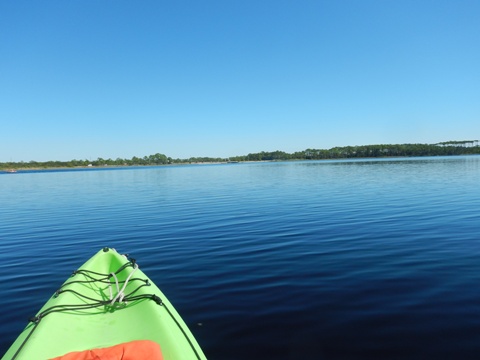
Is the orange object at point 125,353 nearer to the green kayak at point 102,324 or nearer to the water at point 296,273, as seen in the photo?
the green kayak at point 102,324

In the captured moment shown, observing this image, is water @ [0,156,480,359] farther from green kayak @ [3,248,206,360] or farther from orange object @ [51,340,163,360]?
orange object @ [51,340,163,360]

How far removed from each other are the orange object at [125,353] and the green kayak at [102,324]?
9cm

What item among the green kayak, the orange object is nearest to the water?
the green kayak

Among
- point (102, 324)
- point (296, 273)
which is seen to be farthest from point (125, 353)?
point (296, 273)

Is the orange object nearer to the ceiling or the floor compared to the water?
nearer to the ceiling

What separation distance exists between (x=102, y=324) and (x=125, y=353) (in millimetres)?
1554

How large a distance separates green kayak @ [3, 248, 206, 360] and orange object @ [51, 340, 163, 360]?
93mm

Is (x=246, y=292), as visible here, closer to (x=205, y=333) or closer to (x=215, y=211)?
(x=205, y=333)

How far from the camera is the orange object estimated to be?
179 inches

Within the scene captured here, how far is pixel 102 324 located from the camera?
589 centimetres

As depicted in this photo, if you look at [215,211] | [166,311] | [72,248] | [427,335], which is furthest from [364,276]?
[215,211]

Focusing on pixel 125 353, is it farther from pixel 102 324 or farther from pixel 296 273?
pixel 296 273

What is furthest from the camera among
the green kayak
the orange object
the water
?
the water

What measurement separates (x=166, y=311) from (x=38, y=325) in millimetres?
2127
